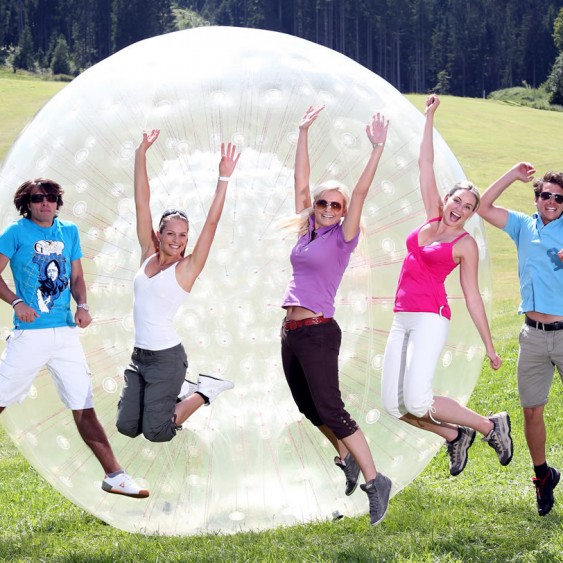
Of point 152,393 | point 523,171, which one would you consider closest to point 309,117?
point 523,171

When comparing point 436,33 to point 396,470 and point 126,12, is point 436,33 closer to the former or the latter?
point 126,12

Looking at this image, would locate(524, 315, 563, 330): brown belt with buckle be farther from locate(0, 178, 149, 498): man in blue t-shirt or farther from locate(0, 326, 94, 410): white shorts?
locate(0, 326, 94, 410): white shorts

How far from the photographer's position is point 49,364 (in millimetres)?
4348

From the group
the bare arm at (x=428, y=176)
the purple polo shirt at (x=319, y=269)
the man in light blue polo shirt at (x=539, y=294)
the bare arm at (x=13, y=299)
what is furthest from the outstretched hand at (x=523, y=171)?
the bare arm at (x=13, y=299)

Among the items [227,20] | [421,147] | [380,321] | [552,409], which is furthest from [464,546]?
[227,20]

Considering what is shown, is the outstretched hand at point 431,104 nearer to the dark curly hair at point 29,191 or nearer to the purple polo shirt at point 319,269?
the purple polo shirt at point 319,269

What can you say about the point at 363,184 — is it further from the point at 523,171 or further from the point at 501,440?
the point at 501,440

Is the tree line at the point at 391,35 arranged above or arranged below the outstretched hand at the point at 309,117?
above

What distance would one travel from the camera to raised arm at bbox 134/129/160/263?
4219mm

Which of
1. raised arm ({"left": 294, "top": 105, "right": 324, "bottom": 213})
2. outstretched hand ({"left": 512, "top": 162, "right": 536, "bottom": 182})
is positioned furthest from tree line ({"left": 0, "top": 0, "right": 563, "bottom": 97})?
raised arm ({"left": 294, "top": 105, "right": 324, "bottom": 213})

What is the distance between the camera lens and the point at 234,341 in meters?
4.43

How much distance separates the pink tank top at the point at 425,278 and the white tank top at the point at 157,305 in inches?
39.1

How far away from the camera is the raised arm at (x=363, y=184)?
4.01 metres

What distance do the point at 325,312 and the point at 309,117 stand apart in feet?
3.00
